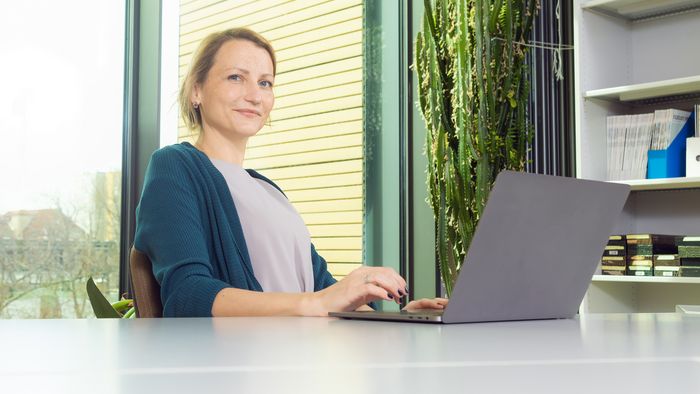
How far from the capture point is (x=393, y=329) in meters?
1.10

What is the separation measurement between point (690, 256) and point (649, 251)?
0.16m

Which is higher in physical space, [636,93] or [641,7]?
[641,7]

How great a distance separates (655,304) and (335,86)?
1785 mm

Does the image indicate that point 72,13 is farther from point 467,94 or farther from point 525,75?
point 525,75

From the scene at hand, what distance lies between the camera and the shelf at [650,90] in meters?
3.17

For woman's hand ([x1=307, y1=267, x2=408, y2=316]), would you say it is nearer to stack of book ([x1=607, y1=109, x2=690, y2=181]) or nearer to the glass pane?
the glass pane

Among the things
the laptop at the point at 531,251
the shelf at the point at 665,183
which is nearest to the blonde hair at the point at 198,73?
the laptop at the point at 531,251

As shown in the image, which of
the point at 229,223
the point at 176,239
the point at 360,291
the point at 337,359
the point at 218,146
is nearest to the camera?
the point at 337,359

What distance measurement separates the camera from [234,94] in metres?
2.17

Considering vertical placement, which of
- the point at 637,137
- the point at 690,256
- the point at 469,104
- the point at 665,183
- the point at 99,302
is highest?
the point at 469,104

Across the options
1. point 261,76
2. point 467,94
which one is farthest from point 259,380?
point 467,94

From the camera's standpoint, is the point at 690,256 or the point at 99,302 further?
the point at 690,256

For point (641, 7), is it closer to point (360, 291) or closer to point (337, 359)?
point (360, 291)

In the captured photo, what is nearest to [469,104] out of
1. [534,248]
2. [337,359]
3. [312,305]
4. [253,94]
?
[253,94]
